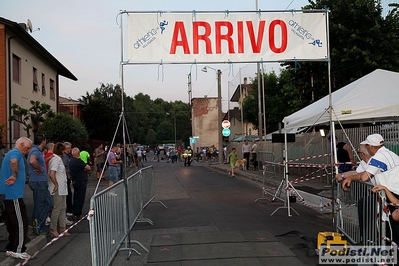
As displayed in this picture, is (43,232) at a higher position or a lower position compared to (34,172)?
lower

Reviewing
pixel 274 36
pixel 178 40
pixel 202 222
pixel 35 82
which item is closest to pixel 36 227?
pixel 202 222

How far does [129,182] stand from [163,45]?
3.21 m

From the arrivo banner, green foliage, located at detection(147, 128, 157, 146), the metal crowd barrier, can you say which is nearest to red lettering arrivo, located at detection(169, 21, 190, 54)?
the arrivo banner

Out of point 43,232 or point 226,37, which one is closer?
point 43,232

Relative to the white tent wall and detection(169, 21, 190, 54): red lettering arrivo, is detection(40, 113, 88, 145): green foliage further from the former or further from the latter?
detection(169, 21, 190, 54): red lettering arrivo

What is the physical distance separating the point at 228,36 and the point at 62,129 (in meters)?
16.7

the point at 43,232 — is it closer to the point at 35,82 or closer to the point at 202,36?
the point at 202,36

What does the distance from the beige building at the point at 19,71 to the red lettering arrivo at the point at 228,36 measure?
39.8 feet

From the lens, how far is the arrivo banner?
983 centimetres

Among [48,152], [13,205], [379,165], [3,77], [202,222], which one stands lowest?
[202,222]

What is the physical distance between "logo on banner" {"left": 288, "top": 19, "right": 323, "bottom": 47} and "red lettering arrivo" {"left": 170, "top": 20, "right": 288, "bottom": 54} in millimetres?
184

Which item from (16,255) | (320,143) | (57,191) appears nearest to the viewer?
(16,255)

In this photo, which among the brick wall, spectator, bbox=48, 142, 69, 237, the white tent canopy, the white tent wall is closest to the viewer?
spectator, bbox=48, 142, 69, 237

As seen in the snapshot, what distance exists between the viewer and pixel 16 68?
24.1 m
